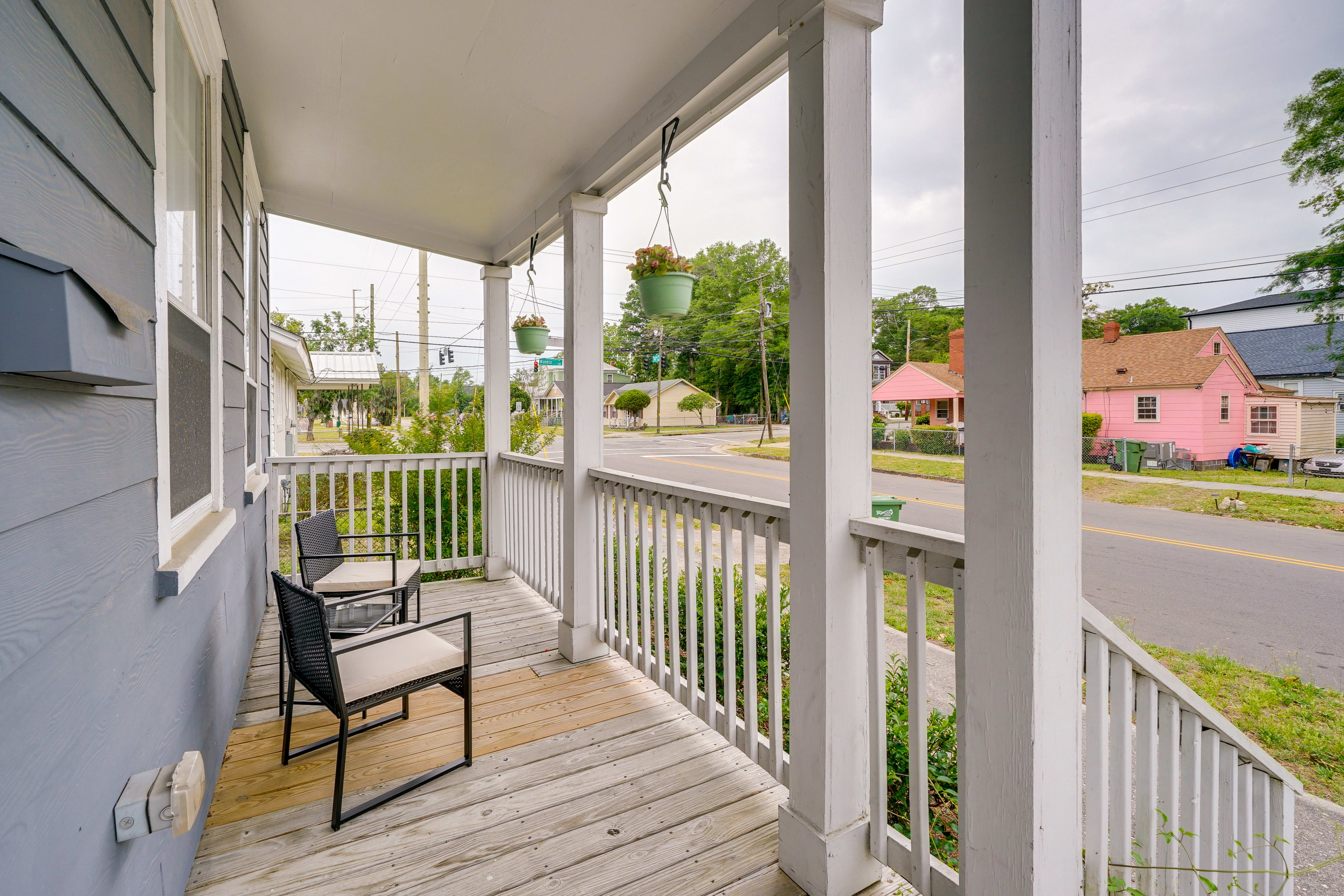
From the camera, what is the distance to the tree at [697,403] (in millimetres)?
2312

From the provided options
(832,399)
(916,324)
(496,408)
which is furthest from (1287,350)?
(496,408)

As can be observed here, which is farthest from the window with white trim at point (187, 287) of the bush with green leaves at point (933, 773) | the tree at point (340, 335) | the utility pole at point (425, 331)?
the tree at point (340, 335)

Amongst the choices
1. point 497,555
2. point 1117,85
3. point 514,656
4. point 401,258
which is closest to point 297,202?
point 497,555

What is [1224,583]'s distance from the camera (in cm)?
99

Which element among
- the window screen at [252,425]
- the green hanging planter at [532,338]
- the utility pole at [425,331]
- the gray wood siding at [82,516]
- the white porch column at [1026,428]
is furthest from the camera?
the utility pole at [425,331]

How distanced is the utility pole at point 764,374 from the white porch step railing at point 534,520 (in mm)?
1582

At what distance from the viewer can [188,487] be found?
175 cm

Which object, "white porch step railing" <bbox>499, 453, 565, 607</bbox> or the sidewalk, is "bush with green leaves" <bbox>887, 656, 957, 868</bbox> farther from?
"white porch step railing" <bbox>499, 453, 565, 607</bbox>

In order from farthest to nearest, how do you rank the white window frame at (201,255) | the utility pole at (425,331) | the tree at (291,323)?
the tree at (291,323), the utility pole at (425,331), the white window frame at (201,255)

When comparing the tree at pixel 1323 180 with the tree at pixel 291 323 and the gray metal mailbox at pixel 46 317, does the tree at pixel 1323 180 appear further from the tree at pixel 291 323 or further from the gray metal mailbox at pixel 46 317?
the tree at pixel 291 323

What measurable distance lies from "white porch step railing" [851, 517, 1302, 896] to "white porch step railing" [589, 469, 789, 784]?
66cm

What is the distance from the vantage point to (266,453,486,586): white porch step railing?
4.15 metres

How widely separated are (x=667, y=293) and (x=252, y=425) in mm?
2616

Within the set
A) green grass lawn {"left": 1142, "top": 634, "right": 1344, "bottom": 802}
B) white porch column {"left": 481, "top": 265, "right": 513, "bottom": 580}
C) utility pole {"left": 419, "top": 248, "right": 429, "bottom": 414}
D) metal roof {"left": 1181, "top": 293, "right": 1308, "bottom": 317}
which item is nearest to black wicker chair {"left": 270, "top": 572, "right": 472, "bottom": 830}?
green grass lawn {"left": 1142, "top": 634, "right": 1344, "bottom": 802}
